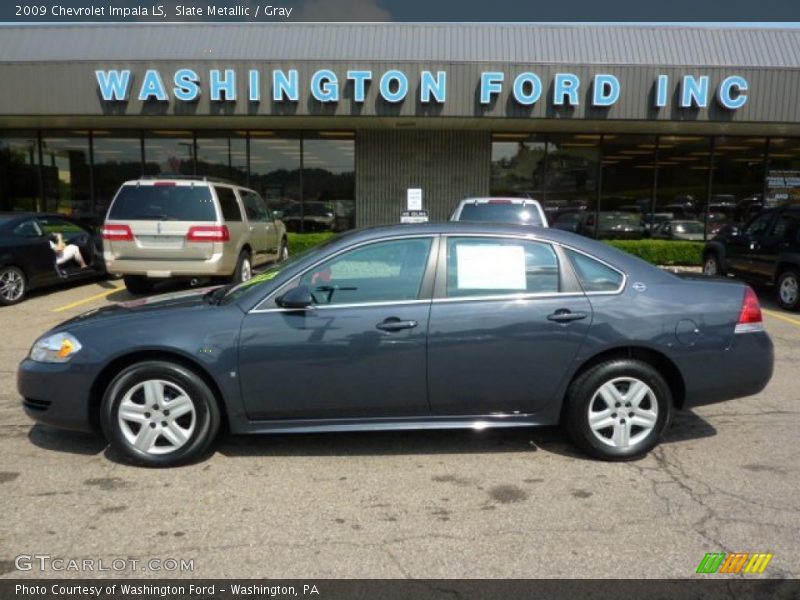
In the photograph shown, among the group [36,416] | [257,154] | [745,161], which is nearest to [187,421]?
[36,416]

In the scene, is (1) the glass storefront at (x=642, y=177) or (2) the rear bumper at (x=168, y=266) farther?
(1) the glass storefront at (x=642, y=177)

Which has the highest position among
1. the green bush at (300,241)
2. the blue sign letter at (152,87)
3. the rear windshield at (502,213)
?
the blue sign letter at (152,87)

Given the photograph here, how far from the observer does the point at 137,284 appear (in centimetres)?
1061

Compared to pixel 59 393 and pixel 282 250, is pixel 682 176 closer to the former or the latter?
pixel 282 250

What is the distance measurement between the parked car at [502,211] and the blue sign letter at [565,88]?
4.11m

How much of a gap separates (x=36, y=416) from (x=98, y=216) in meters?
14.4

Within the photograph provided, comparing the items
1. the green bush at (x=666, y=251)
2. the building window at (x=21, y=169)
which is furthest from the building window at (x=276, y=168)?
the green bush at (x=666, y=251)

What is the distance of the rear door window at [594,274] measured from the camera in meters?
4.09

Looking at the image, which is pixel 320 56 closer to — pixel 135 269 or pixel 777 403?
pixel 135 269

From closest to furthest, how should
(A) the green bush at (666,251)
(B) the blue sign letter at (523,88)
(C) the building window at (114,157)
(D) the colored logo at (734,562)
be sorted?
(D) the colored logo at (734,562) → (B) the blue sign letter at (523,88) → (A) the green bush at (666,251) → (C) the building window at (114,157)

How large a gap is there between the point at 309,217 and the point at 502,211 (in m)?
7.93

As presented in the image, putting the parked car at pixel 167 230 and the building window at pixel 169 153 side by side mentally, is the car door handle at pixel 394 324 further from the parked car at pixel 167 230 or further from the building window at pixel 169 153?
the building window at pixel 169 153

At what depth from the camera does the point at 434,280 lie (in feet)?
13.2

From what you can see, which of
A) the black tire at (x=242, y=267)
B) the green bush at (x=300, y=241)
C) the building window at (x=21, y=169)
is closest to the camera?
the black tire at (x=242, y=267)
